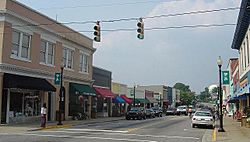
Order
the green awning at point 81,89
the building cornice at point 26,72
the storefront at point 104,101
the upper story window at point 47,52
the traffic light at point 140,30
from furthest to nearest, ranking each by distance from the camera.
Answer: the storefront at point 104,101 < the green awning at point 81,89 < the upper story window at point 47,52 < the building cornice at point 26,72 < the traffic light at point 140,30

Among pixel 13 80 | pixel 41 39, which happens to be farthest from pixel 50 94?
pixel 13 80

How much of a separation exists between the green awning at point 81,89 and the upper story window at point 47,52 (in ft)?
15.7

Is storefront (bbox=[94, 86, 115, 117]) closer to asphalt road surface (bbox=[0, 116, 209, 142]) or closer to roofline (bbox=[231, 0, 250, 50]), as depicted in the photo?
roofline (bbox=[231, 0, 250, 50])

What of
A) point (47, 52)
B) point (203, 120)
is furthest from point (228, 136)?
point (47, 52)

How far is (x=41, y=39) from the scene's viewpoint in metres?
34.9

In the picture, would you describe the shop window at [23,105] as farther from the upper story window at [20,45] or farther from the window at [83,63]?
the window at [83,63]

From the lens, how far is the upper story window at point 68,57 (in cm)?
4065

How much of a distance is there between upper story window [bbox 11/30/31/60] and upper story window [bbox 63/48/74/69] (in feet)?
26.5

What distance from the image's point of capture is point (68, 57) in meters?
41.6

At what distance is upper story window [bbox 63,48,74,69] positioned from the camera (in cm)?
4065

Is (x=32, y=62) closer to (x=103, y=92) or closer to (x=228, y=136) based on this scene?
(x=228, y=136)

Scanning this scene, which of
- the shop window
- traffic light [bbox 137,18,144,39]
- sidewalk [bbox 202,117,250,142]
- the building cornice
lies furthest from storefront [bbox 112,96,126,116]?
traffic light [bbox 137,18,144,39]

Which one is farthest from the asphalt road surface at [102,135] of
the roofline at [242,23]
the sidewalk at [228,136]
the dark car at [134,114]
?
the dark car at [134,114]

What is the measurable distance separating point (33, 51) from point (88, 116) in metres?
14.9
